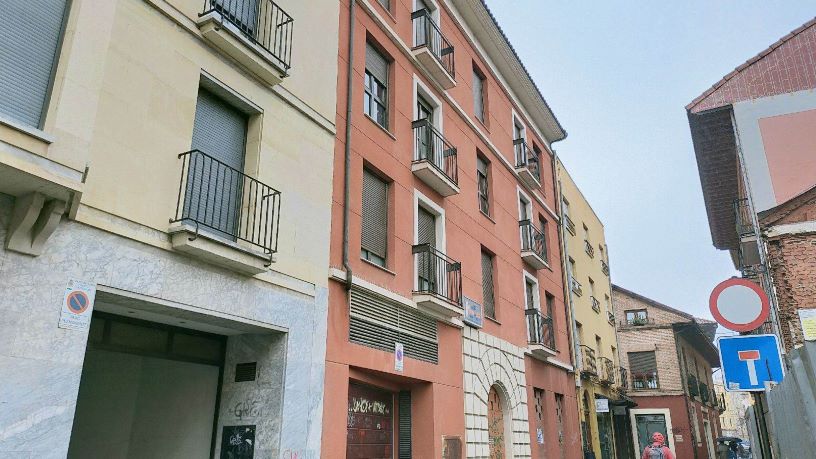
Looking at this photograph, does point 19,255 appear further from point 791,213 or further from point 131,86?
point 791,213

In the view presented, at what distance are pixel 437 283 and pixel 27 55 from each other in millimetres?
8905

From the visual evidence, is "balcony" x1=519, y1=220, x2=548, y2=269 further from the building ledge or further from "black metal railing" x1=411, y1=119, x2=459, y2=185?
the building ledge

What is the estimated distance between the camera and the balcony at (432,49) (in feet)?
47.6

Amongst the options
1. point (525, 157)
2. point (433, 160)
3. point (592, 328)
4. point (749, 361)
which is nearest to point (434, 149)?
point (433, 160)

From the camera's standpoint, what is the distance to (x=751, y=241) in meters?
16.8

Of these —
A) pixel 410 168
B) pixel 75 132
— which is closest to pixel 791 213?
pixel 410 168

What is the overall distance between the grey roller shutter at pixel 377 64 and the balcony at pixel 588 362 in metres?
14.1

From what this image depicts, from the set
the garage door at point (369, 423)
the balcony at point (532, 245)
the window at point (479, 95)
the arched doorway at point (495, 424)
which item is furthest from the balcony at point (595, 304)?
the garage door at point (369, 423)

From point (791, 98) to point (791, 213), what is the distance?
4083mm

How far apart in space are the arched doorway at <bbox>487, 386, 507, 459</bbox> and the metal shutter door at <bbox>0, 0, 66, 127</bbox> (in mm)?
11836

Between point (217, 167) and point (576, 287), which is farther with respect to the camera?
point (576, 287)

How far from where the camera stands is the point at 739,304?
6.41 meters

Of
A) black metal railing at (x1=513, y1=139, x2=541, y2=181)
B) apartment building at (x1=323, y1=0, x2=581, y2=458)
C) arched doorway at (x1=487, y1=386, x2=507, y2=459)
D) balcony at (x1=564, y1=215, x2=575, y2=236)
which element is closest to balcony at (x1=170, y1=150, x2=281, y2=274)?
apartment building at (x1=323, y1=0, x2=581, y2=458)

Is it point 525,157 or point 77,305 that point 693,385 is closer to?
point 525,157
